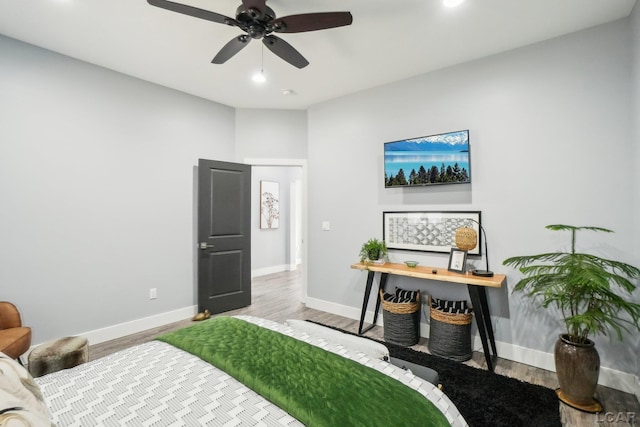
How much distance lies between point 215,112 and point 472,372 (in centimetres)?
422

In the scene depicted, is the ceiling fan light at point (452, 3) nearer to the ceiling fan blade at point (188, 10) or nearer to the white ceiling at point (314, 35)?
the white ceiling at point (314, 35)

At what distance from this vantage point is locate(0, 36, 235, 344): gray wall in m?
2.68

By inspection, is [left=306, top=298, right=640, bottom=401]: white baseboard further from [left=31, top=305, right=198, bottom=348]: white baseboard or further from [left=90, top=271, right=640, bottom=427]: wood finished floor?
[left=31, top=305, right=198, bottom=348]: white baseboard

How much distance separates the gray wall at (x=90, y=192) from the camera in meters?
2.68

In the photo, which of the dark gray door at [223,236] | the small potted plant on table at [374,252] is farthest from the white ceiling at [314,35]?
the small potted plant on table at [374,252]

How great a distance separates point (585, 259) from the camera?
83.1 inches

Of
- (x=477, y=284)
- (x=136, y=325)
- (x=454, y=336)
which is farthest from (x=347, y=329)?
(x=136, y=325)

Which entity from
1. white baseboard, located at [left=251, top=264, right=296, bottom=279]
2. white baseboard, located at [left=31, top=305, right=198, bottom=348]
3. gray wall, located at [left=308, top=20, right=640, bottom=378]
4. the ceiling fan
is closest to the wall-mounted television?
gray wall, located at [left=308, top=20, right=640, bottom=378]

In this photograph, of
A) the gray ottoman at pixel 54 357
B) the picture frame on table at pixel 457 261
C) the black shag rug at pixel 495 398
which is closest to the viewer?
→ the gray ottoman at pixel 54 357

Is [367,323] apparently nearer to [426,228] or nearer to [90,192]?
[426,228]

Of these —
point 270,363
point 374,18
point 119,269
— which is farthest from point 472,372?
point 119,269

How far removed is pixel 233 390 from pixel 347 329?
2434 millimetres

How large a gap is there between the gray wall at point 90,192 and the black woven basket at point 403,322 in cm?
256

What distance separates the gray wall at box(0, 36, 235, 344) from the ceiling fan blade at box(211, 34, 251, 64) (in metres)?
1.62
